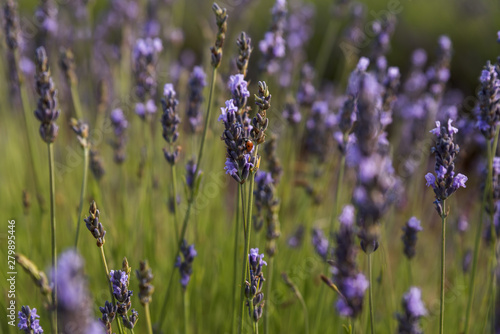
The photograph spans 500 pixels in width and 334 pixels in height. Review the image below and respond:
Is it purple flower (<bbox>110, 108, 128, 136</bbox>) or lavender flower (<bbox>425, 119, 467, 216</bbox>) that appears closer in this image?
lavender flower (<bbox>425, 119, 467, 216</bbox>)

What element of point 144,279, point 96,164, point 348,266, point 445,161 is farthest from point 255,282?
point 96,164

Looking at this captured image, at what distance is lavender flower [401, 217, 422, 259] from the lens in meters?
1.88

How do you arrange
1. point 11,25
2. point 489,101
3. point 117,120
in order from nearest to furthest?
point 489,101 → point 11,25 → point 117,120

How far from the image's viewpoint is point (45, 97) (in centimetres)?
158

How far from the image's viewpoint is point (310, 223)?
3.18 meters

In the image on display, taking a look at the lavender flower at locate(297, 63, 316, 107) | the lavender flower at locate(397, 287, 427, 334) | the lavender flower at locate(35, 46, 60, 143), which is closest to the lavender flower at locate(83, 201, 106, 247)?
the lavender flower at locate(35, 46, 60, 143)

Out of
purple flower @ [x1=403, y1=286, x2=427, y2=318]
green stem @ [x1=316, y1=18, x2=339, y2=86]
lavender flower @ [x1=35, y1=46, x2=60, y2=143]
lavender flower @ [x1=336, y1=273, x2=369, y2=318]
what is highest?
green stem @ [x1=316, y1=18, x2=339, y2=86]

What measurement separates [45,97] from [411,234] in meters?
1.50

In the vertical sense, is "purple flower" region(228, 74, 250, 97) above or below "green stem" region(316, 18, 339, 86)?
below

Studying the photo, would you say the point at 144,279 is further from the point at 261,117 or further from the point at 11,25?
the point at 11,25

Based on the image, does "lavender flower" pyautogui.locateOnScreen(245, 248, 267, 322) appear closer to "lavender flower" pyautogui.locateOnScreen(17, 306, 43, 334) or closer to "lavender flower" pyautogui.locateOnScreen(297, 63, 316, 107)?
"lavender flower" pyautogui.locateOnScreen(17, 306, 43, 334)

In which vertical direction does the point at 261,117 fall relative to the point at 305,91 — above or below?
below

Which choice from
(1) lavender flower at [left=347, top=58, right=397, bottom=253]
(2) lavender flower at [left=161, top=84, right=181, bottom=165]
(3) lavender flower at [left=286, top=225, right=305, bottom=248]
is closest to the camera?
(1) lavender flower at [left=347, top=58, right=397, bottom=253]

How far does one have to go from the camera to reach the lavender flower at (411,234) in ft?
6.15
